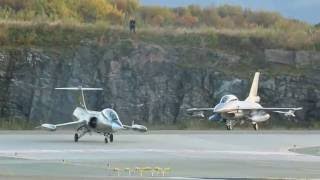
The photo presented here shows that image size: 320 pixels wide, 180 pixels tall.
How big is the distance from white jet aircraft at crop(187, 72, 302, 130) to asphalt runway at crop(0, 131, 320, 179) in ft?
36.2

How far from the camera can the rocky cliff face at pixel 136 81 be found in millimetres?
61375

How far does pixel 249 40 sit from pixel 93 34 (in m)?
13.2

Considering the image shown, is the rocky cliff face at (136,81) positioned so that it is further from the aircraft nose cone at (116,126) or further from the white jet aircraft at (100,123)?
the aircraft nose cone at (116,126)

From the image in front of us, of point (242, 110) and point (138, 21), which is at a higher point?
point (138, 21)

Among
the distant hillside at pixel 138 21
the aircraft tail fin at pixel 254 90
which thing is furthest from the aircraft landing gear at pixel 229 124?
the distant hillside at pixel 138 21

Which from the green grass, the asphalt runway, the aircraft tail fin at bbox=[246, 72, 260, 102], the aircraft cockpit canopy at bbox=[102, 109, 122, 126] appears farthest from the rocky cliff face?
the aircraft cockpit canopy at bbox=[102, 109, 122, 126]

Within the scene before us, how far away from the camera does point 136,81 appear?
209ft

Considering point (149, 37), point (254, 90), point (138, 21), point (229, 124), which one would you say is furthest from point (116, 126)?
point (138, 21)

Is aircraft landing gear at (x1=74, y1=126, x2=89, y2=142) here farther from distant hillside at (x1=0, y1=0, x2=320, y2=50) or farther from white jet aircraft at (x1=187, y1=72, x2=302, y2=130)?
distant hillside at (x1=0, y1=0, x2=320, y2=50)

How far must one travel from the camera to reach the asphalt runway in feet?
68.5

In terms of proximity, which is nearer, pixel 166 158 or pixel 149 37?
pixel 166 158

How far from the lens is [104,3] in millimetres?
96688

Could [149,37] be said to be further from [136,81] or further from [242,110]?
[242,110]

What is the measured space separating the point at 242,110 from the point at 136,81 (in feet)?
32.0
